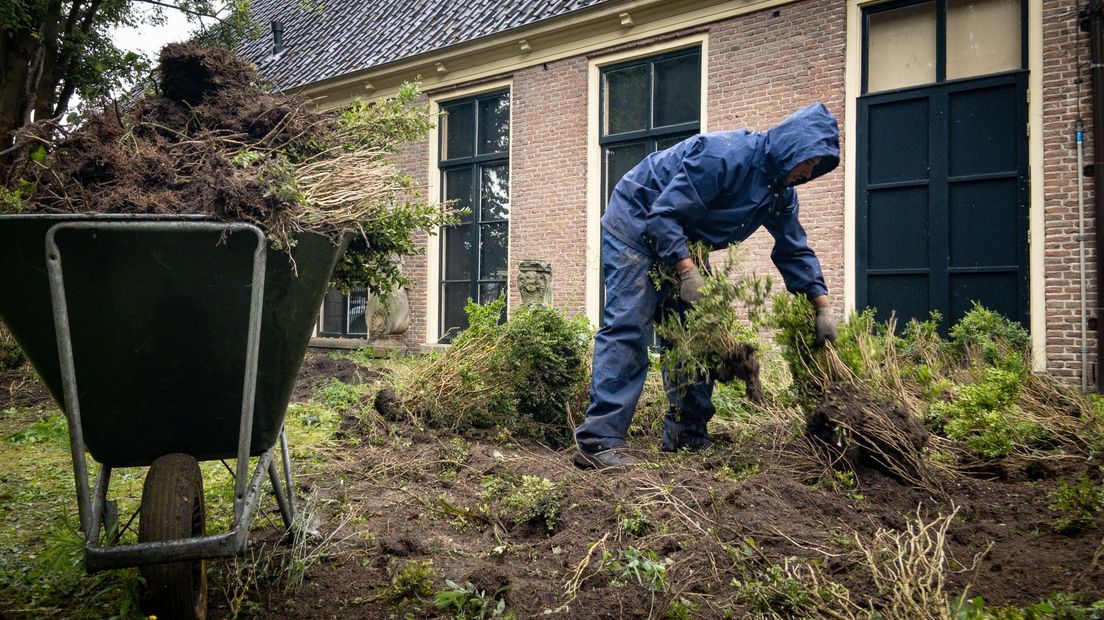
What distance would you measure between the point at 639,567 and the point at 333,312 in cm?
1099

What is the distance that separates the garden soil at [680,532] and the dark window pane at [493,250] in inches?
256

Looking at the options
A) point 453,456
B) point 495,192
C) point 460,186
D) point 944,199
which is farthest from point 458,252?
point 453,456

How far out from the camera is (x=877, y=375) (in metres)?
3.67

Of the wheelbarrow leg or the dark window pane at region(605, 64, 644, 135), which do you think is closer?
the wheelbarrow leg

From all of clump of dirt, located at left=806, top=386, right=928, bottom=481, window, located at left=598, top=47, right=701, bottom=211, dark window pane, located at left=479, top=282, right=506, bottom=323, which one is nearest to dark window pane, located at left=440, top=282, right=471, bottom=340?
dark window pane, located at left=479, top=282, right=506, bottom=323

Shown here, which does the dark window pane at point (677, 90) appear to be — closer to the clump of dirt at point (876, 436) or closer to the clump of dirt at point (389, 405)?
the clump of dirt at point (389, 405)

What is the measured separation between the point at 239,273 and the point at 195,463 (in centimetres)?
65

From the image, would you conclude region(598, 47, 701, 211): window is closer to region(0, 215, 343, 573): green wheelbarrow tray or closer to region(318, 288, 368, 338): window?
region(318, 288, 368, 338): window

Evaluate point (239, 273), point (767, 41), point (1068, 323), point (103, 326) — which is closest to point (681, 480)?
point (239, 273)

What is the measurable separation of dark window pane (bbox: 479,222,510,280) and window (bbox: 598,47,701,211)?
1832 millimetres

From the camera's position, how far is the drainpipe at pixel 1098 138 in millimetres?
5891

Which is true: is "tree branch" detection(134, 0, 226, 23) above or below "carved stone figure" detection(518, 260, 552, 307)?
above

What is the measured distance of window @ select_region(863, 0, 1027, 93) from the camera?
6473 millimetres

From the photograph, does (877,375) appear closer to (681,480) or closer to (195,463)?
(681,480)
